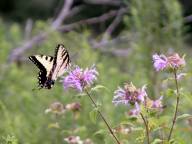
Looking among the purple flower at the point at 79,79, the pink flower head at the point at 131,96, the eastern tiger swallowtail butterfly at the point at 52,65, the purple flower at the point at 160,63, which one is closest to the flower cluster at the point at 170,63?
the purple flower at the point at 160,63

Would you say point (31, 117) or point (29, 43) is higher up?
point (29, 43)

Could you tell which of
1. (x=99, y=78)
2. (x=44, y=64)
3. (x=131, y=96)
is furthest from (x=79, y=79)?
(x=99, y=78)

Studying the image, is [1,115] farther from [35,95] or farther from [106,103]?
[106,103]

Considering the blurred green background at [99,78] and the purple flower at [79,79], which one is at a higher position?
the blurred green background at [99,78]

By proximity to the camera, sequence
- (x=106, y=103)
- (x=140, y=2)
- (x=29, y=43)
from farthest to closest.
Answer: (x=29, y=43)
(x=140, y=2)
(x=106, y=103)

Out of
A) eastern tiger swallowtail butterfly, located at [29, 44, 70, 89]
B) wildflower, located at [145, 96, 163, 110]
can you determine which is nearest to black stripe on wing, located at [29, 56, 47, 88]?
eastern tiger swallowtail butterfly, located at [29, 44, 70, 89]

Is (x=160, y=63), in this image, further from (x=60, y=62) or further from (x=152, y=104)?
(x=60, y=62)

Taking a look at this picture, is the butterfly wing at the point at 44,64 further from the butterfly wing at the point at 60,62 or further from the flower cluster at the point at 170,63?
the flower cluster at the point at 170,63

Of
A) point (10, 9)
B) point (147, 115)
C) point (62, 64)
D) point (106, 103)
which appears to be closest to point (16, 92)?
point (106, 103)

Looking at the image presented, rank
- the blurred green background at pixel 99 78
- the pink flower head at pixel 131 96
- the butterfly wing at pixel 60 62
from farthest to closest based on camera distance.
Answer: the blurred green background at pixel 99 78, the butterfly wing at pixel 60 62, the pink flower head at pixel 131 96
